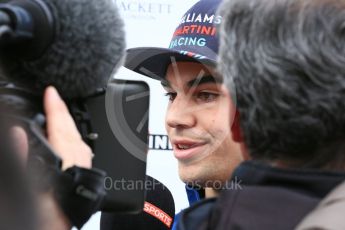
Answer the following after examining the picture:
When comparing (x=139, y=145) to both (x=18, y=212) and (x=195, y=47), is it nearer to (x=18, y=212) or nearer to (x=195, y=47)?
(x=18, y=212)

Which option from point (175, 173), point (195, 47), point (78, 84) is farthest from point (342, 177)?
point (175, 173)

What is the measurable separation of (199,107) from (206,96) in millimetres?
40

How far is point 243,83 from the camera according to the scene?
1.09m

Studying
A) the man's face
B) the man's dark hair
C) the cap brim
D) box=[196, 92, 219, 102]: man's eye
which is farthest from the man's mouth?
the man's dark hair

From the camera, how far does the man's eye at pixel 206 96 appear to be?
200 cm

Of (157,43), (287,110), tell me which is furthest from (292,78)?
(157,43)

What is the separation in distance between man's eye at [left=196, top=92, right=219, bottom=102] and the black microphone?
0.42 meters

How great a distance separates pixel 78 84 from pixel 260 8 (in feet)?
1.03

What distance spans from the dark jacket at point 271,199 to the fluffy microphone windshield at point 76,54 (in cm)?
28

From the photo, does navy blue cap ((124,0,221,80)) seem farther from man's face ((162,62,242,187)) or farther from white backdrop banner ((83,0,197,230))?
white backdrop banner ((83,0,197,230))

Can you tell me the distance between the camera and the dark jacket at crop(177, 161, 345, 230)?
3.23ft

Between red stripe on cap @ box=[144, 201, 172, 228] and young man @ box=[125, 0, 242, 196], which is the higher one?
young man @ box=[125, 0, 242, 196]

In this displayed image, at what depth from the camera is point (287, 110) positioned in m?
1.04

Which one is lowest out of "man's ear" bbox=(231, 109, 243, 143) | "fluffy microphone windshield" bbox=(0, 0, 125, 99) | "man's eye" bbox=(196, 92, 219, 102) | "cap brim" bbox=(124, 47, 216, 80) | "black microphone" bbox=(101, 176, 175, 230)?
"black microphone" bbox=(101, 176, 175, 230)
